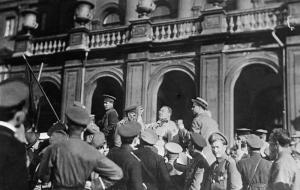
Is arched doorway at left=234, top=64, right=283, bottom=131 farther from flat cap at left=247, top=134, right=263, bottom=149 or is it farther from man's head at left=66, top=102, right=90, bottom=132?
man's head at left=66, top=102, right=90, bottom=132

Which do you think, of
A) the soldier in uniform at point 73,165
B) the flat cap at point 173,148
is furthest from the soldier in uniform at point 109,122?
the soldier in uniform at point 73,165

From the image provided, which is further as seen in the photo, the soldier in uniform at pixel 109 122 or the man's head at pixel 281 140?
the soldier in uniform at pixel 109 122

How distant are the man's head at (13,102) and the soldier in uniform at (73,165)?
66cm

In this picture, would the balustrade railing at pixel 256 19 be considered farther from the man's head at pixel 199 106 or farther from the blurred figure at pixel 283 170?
the blurred figure at pixel 283 170

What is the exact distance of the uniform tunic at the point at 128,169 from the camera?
513 cm

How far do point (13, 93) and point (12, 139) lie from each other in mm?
421

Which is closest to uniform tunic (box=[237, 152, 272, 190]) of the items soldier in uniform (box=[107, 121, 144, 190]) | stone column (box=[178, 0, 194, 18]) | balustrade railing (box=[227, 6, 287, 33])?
soldier in uniform (box=[107, 121, 144, 190])

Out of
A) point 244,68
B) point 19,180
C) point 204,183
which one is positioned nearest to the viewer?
point 19,180

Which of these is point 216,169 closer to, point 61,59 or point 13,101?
point 13,101

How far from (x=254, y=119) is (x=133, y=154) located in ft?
36.9

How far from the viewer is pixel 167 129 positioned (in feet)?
30.4

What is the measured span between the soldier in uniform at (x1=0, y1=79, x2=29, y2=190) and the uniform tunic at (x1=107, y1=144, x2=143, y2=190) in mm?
2029

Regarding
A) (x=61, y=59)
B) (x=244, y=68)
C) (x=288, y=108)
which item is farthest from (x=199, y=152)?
(x=61, y=59)

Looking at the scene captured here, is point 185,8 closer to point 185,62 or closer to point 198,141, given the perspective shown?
point 185,62
